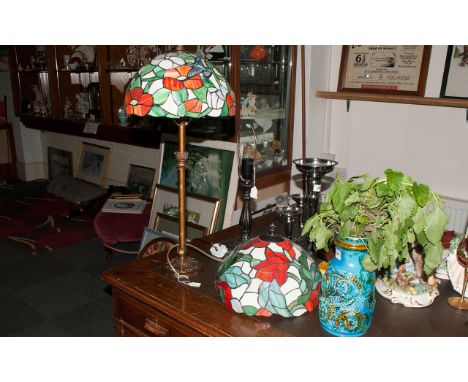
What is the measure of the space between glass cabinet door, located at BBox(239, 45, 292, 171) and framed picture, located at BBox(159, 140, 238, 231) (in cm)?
47

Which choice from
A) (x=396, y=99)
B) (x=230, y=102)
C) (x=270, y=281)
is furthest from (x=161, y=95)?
(x=396, y=99)

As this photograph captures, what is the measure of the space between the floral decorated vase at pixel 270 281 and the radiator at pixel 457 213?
2.01m

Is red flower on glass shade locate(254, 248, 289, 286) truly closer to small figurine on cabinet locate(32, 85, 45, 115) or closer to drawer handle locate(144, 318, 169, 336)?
drawer handle locate(144, 318, 169, 336)

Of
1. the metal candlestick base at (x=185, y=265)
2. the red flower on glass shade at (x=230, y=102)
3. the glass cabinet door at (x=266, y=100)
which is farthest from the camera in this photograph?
the glass cabinet door at (x=266, y=100)

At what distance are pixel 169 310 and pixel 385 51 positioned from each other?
8.35 feet

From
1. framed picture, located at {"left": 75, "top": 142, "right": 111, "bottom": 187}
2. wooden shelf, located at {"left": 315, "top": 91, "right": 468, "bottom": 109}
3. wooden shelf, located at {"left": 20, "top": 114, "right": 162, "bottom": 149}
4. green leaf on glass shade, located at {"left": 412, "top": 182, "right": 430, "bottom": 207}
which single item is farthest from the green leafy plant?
framed picture, located at {"left": 75, "top": 142, "right": 111, "bottom": 187}

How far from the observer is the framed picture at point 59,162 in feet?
17.1

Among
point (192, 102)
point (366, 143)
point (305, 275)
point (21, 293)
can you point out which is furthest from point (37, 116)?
point (305, 275)

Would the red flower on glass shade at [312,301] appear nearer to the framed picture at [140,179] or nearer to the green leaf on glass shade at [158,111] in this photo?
the green leaf on glass shade at [158,111]

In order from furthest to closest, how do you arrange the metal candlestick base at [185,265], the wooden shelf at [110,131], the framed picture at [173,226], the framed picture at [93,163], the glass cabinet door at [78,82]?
the framed picture at [93,163]
the glass cabinet door at [78,82]
the wooden shelf at [110,131]
the framed picture at [173,226]
the metal candlestick base at [185,265]

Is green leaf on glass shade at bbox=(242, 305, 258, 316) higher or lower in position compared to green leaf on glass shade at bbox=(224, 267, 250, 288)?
lower

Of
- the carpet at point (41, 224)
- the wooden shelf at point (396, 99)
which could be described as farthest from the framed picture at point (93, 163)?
the wooden shelf at point (396, 99)

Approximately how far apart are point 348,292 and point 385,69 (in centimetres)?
240

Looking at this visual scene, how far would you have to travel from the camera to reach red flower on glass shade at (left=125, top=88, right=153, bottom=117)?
1294 millimetres
